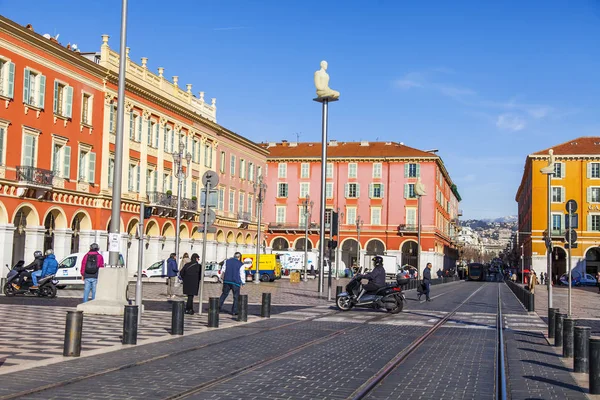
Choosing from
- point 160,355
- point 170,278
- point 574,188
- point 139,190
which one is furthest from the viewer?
point 574,188

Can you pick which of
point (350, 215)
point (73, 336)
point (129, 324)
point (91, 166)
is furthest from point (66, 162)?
point (350, 215)

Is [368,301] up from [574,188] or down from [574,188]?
down

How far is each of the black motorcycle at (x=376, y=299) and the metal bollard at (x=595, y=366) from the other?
14308 millimetres

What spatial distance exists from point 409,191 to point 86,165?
5030cm

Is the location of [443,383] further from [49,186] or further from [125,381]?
[49,186]

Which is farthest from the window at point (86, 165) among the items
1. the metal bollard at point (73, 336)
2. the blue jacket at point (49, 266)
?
the metal bollard at point (73, 336)

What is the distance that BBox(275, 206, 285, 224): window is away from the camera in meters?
94.4

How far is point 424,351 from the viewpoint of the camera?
44.2ft

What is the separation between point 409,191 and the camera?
89.6 meters

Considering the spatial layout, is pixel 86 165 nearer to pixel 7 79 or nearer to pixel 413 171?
pixel 7 79

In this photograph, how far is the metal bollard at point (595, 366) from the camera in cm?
917

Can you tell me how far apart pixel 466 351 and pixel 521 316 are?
11.5m

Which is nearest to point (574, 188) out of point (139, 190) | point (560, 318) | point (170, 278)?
point (139, 190)

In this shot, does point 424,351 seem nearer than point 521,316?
Yes
